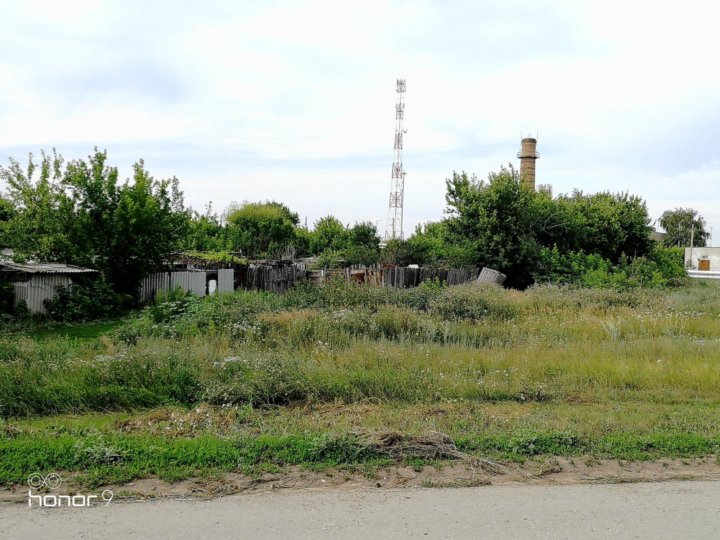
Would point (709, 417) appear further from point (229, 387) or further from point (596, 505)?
point (229, 387)

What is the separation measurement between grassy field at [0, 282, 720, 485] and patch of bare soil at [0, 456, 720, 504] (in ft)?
0.54

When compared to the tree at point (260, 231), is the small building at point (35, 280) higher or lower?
lower

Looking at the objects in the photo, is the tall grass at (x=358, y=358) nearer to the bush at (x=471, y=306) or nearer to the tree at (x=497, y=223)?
the bush at (x=471, y=306)

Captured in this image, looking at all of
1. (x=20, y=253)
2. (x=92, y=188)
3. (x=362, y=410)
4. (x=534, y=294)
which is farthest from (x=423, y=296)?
(x=20, y=253)

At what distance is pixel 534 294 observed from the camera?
1936cm

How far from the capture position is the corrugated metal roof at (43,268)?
17.8m

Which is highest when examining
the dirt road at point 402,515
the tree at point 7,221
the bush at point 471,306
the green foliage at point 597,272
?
the tree at point 7,221

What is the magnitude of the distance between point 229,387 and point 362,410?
5.98ft

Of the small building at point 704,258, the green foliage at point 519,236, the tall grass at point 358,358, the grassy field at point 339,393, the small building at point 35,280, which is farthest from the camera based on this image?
the small building at point 704,258

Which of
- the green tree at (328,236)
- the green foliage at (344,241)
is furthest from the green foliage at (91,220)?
the green tree at (328,236)

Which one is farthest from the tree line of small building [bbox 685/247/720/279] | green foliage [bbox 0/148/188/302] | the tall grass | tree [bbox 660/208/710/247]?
tree [bbox 660/208/710/247]

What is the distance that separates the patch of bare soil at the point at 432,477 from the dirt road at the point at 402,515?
140mm

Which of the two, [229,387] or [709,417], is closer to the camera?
[709,417]

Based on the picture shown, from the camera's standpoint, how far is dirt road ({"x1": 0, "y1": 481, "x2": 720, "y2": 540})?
4023 millimetres
